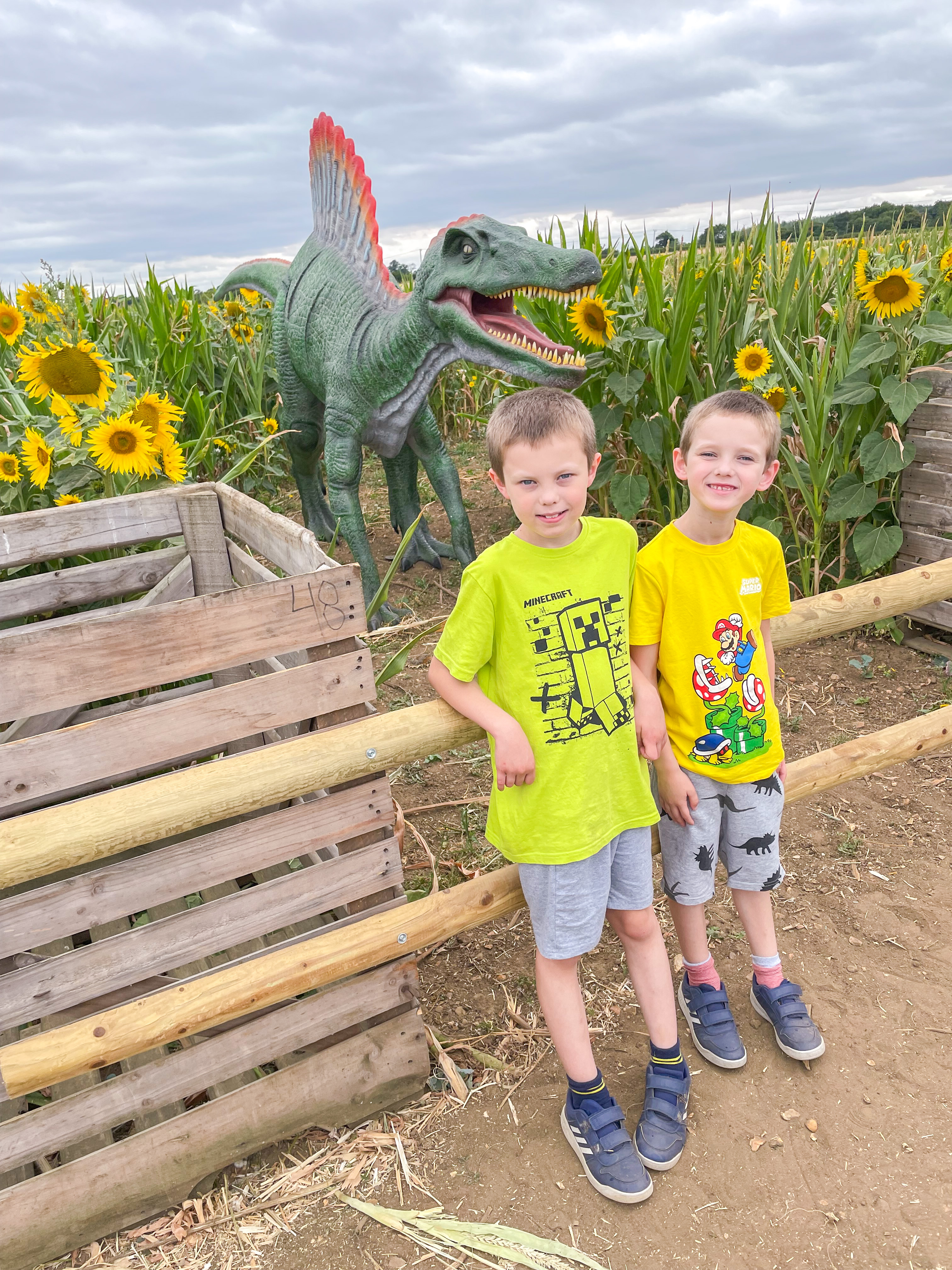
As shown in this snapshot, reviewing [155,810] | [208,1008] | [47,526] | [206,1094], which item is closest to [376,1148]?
[206,1094]

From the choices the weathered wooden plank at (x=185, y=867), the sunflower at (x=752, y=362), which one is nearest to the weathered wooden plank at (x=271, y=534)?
the weathered wooden plank at (x=185, y=867)

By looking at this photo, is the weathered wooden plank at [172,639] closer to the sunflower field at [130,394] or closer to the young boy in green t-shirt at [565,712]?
the young boy in green t-shirt at [565,712]

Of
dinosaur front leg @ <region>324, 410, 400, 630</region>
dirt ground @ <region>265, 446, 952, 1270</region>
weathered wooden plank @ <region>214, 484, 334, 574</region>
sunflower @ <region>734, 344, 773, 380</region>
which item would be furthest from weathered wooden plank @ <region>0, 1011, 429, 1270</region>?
sunflower @ <region>734, 344, 773, 380</region>

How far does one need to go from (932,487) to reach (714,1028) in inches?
96.3

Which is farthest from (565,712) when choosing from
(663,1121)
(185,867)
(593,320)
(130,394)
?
(593,320)

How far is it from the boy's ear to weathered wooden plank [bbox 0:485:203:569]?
1.41 m

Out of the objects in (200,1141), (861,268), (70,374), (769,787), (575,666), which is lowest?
(200,1141)

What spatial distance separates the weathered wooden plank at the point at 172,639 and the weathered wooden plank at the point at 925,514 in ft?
8.93

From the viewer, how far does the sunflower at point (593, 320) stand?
3211 millimetres

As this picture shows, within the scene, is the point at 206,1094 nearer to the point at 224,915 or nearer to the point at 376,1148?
the point at 376,1148

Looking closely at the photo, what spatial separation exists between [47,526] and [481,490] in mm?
3633

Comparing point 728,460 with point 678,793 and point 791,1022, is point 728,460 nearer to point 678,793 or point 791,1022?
point 678,793

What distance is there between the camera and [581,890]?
145cm

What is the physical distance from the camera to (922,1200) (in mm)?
1479
